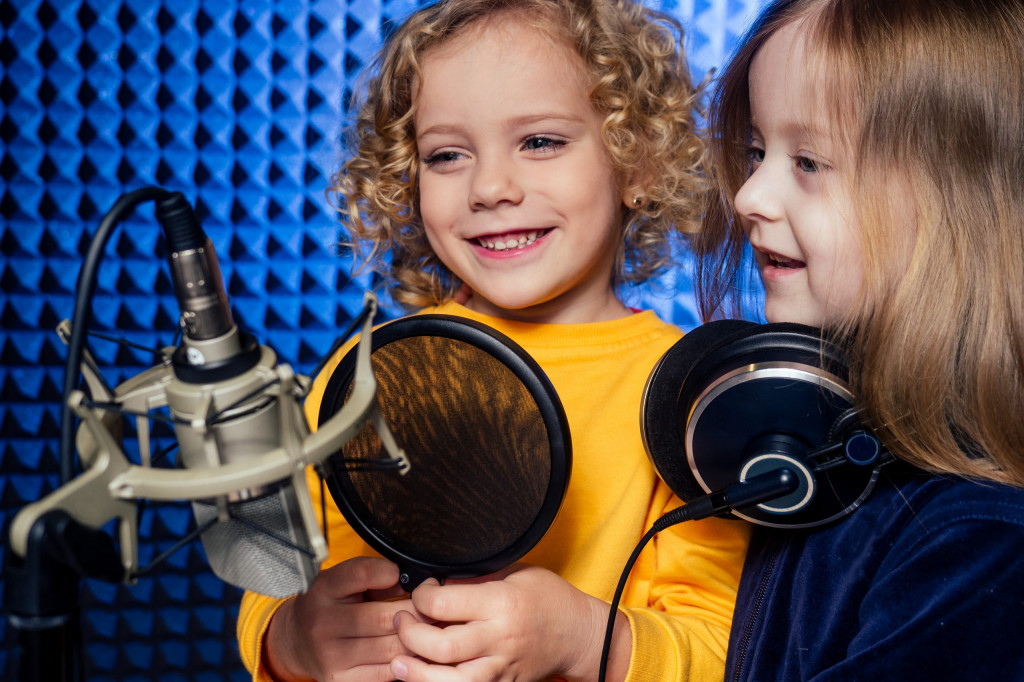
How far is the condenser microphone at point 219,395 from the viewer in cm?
39

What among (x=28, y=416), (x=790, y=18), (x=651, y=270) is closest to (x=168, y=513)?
(x=28, y=416)

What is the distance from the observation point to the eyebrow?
831 millimetres

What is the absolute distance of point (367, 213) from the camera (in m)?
1.08

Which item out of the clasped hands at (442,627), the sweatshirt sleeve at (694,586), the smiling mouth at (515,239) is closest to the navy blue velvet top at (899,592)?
the sweatshirt sleeve at (694,586)

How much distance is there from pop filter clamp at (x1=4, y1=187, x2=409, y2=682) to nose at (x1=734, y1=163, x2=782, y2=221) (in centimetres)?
44

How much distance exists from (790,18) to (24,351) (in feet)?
3.32

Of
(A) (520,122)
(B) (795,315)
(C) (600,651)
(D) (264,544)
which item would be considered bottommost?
(C) (600,651)

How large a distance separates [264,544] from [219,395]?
88 millimetres

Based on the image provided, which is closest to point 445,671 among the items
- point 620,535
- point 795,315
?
point 620,535

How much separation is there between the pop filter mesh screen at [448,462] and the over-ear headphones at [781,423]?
14 cm

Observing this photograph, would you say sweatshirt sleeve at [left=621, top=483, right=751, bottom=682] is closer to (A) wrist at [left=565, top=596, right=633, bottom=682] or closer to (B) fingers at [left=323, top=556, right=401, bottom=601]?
(A) wrist at [left=565, top=596, right=633, bottom=682]

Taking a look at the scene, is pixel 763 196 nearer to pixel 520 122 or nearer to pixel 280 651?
pixel 520 122

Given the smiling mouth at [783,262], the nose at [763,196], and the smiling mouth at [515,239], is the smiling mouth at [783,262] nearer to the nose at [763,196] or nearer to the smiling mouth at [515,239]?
the nose at [763,196]

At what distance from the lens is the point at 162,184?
43.1 inches
